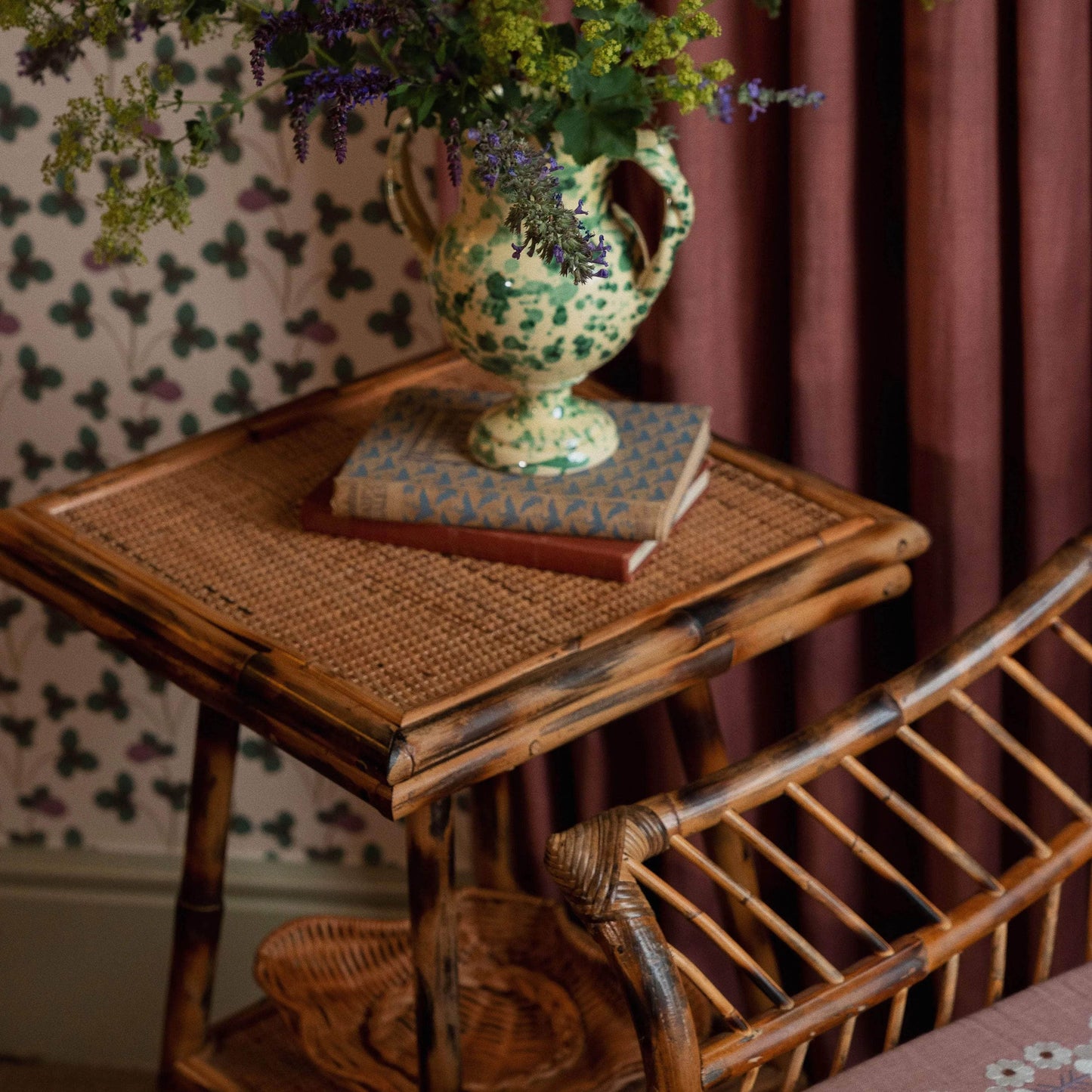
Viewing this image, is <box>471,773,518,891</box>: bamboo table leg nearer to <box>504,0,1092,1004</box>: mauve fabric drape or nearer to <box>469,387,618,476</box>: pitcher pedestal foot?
<box>504,0,1092,1004</box>: mauve fabric drape

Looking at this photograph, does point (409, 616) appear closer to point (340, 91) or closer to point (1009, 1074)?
point (340, 91)

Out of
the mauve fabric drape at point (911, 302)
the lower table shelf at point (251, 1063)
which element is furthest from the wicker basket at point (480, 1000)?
the mauve fabric drape at point (911, 302)

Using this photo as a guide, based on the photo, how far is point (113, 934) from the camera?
1.76 metres

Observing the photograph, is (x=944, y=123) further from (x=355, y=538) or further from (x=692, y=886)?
(x=692, y=886)

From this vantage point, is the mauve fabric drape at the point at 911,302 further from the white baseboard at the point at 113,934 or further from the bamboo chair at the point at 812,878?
the white baseboard at the point at 113,934

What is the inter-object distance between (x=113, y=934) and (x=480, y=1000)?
2.17 feet

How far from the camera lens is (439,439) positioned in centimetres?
105

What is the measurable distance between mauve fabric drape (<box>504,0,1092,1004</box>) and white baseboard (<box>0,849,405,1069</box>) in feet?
2.06

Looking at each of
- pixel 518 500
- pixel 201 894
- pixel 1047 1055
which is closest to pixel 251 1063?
pixel 201 894

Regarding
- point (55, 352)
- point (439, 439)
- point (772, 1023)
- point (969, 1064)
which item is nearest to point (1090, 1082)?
point (969, 1064)

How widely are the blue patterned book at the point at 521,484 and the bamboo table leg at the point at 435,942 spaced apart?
0.20 metres

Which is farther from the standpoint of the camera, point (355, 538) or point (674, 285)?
point (674, 285)

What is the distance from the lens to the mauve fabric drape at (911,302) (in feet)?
3.52

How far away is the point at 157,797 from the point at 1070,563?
1151 mm
